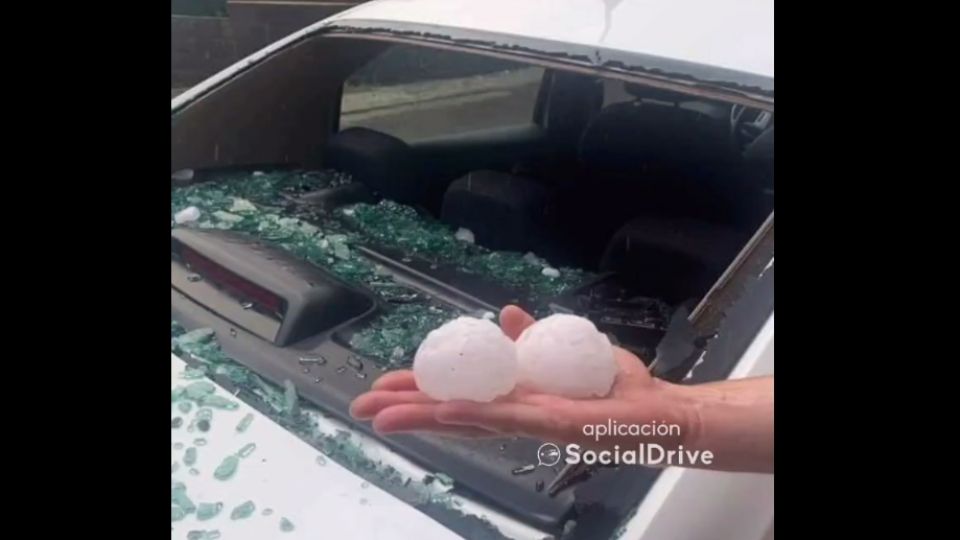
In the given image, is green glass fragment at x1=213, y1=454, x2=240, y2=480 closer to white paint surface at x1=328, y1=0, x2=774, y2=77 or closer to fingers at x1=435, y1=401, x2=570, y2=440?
fingers at x1=435, y1=401, x2=570, y2=440

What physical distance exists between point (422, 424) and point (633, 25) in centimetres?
72

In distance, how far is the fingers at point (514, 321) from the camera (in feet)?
4.05

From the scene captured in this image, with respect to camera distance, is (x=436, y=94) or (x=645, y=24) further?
(x=436, y=94)

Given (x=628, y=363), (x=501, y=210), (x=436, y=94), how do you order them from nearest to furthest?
(x=628, y=363) < (x=501, y=210) < (x=436, y=94)

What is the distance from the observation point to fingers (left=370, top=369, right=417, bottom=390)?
117 cm

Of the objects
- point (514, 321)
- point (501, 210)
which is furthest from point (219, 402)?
point (501, 210)

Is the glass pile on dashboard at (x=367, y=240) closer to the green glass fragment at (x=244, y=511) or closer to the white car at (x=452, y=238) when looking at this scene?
the white car at (x=452, y=238)

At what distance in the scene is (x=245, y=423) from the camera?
1.21 metres

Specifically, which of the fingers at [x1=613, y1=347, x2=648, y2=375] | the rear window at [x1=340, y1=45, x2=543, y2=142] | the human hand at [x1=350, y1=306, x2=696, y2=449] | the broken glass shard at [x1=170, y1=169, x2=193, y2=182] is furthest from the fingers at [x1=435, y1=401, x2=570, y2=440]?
the rear window at [x1=340, y1=45, x2=543, y2=142]

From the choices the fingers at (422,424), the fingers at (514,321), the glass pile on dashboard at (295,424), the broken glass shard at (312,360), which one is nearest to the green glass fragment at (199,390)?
the glass pile on dashboard at (295,424)

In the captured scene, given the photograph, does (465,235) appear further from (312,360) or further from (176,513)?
(176,513)

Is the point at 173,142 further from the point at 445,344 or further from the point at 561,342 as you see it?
the point at 561,342

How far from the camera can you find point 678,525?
1.03 meters
